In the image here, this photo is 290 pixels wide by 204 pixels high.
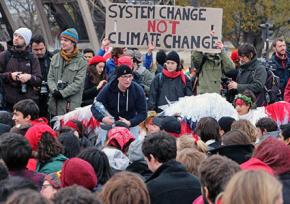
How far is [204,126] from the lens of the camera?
8.17 meters

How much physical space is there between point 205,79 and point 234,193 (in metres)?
7.87

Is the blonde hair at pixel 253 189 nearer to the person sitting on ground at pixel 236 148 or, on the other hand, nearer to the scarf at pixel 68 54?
the person sitting on ground at pixel 236 148

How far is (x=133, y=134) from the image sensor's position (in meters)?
9.79

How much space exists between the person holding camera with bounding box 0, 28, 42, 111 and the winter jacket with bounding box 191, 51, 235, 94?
2.44m

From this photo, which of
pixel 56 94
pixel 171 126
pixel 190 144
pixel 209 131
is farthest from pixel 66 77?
pixel 190 144

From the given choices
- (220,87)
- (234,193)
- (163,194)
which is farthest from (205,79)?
(234,193)

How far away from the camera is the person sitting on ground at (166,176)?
5781mm

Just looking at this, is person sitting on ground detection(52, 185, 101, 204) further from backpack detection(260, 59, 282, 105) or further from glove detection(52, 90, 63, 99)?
backpack detection(260, 59, 282, 105)

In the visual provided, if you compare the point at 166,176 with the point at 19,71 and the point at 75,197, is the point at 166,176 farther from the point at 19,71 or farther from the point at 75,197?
the point at 19,71

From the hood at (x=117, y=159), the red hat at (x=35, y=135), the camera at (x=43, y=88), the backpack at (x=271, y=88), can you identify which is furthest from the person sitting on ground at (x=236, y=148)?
the backpack at (x=271, y=88)

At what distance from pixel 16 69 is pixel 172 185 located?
5.39 m

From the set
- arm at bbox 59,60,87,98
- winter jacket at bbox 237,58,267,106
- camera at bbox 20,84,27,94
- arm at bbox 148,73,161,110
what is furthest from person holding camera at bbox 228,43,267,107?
camera at bbox 20,84,27,94

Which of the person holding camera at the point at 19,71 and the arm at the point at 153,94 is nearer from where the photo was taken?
the person holding camera at the point at 19,71

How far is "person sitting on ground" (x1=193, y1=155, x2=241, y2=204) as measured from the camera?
16.2ft
